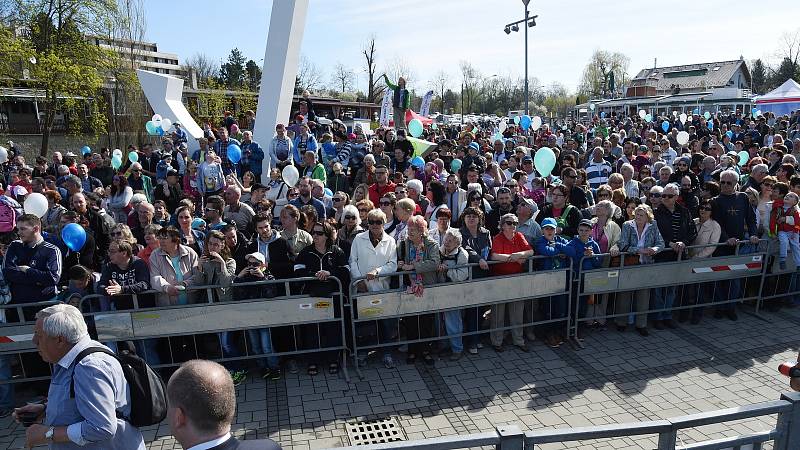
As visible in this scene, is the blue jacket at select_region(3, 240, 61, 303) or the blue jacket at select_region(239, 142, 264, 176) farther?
the blue jacket at select_region(239, 142, 264, 176)

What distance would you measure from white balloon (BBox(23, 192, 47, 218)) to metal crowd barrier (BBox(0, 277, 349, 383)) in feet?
9.36

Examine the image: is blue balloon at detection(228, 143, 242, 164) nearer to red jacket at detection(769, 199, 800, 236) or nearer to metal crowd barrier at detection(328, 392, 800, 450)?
red jacket at detection(769, 199, 800, 236)

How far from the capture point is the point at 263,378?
579cm

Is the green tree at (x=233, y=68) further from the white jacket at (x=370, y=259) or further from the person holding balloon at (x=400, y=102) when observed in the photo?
the white jacket at (x=370, y=259)

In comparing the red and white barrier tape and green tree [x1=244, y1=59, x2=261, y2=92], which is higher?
green tree [x1=244, y1=59, x2=261, y2=92]

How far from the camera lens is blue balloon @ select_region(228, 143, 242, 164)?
39.1 feet

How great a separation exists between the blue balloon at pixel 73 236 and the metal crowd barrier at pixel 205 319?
150cm

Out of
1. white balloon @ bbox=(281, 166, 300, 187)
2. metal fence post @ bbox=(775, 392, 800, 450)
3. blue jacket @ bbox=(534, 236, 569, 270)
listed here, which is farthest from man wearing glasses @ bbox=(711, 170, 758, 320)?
white balloon @ bbox=(281, 166, 300, 187)

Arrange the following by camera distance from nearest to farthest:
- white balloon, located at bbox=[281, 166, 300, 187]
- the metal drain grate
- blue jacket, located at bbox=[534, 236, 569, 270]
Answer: the metal drain grate → blue jacket, located at bbox=[534, 236, 569, 270] → white balloon, located at bbox=[281, 166, 300, 187]

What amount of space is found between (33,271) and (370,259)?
3.47m

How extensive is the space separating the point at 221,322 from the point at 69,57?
2256cm

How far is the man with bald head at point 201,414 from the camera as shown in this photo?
2.03 metres

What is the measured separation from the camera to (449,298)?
588 cm

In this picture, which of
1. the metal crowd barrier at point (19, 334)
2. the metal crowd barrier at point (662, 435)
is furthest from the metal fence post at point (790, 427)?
the metal crowd barrier at point (19, 334)
